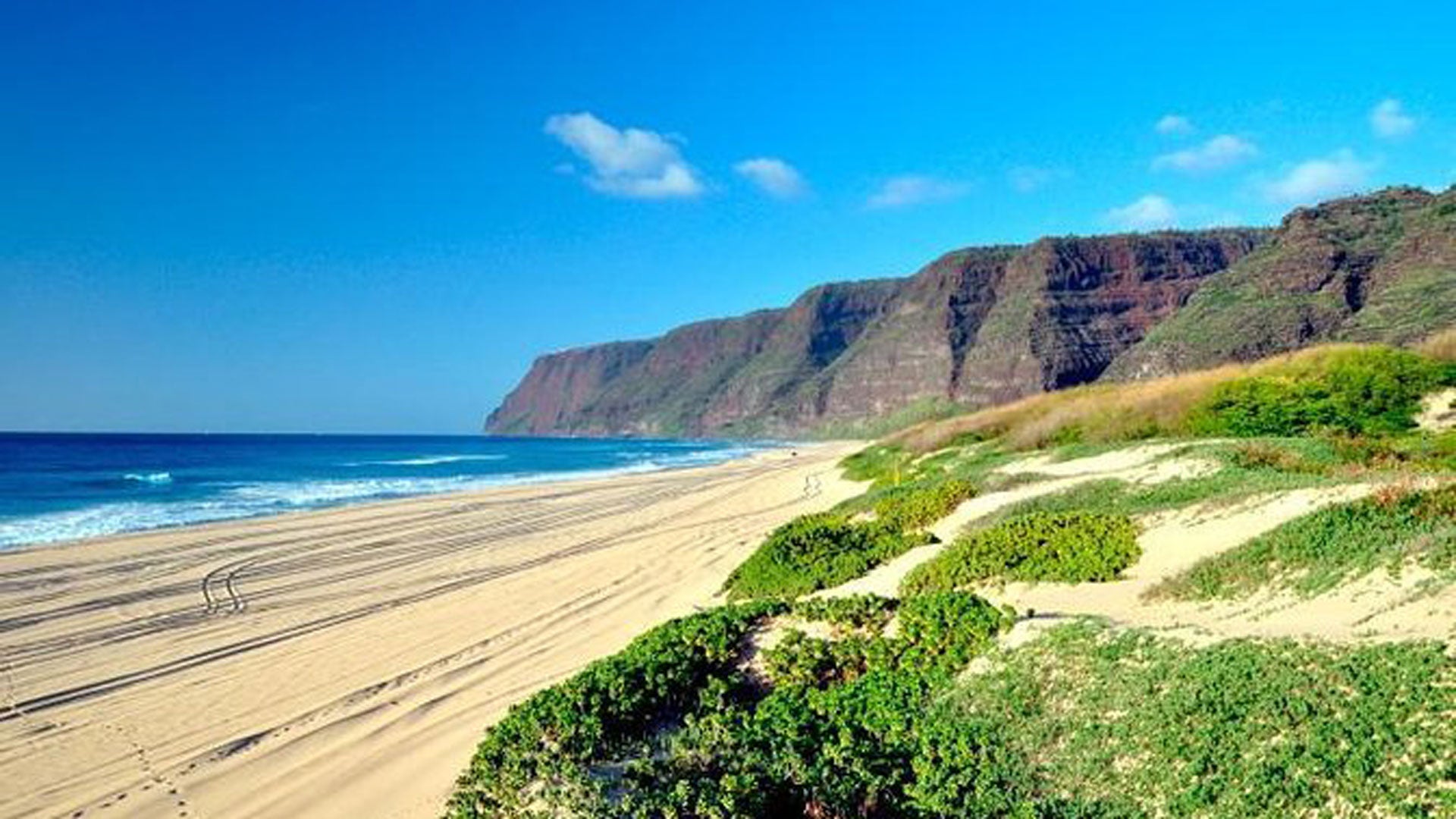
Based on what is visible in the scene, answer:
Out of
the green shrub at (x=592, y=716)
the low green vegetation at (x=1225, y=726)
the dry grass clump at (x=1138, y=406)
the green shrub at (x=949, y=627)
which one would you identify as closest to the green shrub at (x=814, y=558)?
the green shrub at (x=592, y=716)

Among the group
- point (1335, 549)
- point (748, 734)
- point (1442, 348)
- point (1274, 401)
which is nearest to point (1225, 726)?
point (748, 734)

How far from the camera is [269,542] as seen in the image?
27266mm

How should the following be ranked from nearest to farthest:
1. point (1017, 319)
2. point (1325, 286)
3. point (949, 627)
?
1. point (949, 627)
2. point (1325, 286)
3. point (1017, 319)

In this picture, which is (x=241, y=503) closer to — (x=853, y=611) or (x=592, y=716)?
(x=853, y=611)

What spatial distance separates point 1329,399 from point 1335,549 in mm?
14293

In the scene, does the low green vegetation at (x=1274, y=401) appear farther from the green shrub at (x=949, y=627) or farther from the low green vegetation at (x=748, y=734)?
the low green vegetation at (x=748, y=734)

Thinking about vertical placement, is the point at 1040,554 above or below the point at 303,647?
above

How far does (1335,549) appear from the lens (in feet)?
31.1

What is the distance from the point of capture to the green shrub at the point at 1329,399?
20.7m

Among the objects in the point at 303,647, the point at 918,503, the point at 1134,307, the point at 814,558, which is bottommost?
the point at 303,647

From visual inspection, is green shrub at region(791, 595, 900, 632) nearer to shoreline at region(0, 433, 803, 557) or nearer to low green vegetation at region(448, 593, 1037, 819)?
low green vegetation at region(448, 593, 1037, 819)

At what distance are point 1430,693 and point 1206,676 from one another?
1.35m


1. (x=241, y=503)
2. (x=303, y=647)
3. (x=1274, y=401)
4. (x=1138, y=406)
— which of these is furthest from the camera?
(x=241, y=503)

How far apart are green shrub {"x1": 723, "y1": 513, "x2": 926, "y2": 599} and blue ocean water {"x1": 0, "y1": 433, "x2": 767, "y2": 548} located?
26890mm
